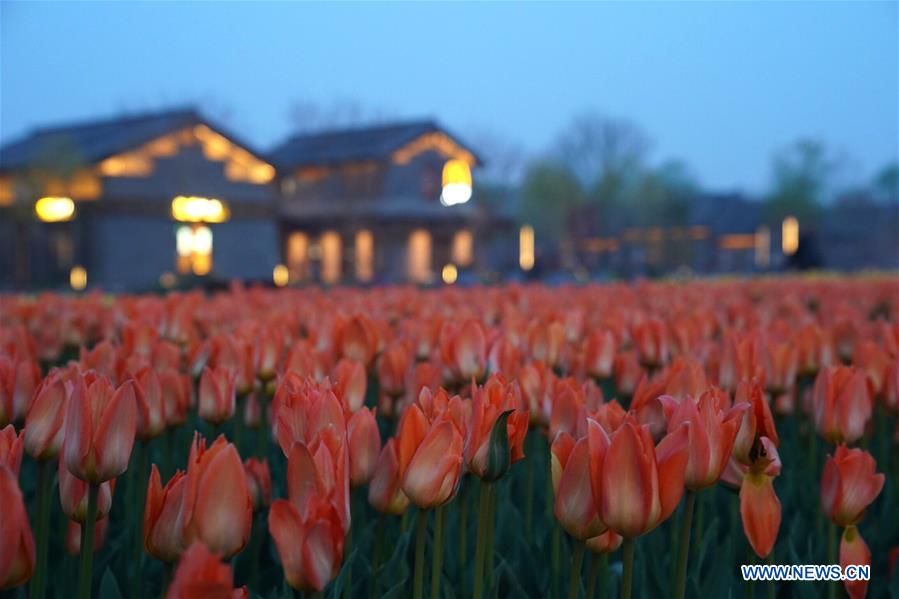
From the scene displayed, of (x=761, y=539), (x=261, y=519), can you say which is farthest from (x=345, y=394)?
(x=761, y=539)

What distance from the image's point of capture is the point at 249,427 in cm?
281

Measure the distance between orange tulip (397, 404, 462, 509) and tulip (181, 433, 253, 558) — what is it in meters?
0.29

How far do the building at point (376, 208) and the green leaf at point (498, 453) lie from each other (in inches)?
1496

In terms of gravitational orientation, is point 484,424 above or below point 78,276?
below

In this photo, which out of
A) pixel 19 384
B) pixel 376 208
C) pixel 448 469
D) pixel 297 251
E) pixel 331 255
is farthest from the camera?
pixel 297 251

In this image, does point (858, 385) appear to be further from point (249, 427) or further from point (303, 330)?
point (303, 330)

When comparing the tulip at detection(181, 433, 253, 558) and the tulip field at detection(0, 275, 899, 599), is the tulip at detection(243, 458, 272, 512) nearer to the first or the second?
the tulip field at detection(0, 275, 899, 599)

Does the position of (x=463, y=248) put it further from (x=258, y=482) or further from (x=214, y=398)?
(x=258, y=482)

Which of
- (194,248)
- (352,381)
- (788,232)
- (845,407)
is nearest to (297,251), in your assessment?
(194,248)

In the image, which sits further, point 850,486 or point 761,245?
point 761,245

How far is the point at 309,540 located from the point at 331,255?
4101 cm

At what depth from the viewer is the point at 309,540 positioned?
1113 mm

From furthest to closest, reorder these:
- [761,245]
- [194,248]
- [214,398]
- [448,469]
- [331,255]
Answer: [761,245]
[331,255]
[194,248]
[214,398]
[448,469]

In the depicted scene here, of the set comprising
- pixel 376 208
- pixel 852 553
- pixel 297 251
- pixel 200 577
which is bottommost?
pixel 852 553
